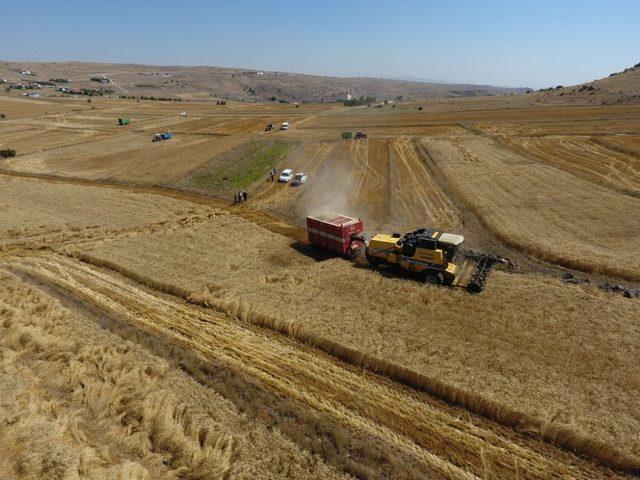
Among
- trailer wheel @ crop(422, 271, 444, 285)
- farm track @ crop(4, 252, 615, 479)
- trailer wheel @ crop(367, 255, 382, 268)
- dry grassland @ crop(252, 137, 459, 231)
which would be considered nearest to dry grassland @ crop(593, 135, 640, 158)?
dry grassland @ crop(252, 137, 459, 231)

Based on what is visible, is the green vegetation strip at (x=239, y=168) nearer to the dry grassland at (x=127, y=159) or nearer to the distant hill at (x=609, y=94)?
the dry grassland at (x=127, y=159)

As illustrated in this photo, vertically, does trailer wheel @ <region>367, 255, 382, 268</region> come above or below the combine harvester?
below

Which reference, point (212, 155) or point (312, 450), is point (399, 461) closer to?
point (312, 450)

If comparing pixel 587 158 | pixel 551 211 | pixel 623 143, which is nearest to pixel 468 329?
pixel 551 211

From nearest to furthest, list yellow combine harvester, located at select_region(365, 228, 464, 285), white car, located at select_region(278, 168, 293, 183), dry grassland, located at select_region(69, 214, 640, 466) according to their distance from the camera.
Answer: dry grassland, located at select_region(69, 214, 640, 466)
yellow combine harvester, located at select_region(365, 228, 464, 285)
white car, located at select_region(278, 168, 293, 183)

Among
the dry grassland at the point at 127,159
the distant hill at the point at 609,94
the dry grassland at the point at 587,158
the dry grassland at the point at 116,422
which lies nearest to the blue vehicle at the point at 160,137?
the dry grassland at the point at 127,159

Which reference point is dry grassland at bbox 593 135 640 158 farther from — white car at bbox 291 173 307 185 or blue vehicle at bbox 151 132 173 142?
blue vehicle at bbox 151 132 173 142
